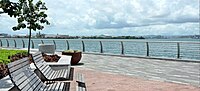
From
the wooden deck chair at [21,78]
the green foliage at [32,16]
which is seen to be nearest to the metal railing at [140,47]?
the green foliage at [32,16]

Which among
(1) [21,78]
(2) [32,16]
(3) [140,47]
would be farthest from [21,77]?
(3) [140,47]

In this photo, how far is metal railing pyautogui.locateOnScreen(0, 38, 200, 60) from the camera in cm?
1377

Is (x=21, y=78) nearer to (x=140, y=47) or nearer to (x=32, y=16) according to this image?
(x=32, y=16)

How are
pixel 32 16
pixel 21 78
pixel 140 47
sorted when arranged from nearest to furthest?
pixel 21 78, pixel 32 16, pixel 140 47

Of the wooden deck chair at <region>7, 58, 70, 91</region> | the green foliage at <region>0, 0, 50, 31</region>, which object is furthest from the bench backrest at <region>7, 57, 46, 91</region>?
the green foliage at <region>0, 0, 50, 31</region>

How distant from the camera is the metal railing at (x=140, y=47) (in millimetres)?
13773

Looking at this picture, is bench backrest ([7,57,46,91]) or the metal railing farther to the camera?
the metal railing

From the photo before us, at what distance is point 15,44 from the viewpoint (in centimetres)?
2786

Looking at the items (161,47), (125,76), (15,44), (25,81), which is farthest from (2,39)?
(25,81)

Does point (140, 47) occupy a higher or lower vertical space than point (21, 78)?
lower

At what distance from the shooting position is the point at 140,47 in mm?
15961

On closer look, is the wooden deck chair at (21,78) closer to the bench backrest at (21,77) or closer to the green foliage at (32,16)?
the bench backrest at (21,77)

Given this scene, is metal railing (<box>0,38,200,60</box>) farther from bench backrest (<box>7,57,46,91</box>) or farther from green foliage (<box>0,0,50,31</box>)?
bench backrest (<box>7,57,46,91</box>)

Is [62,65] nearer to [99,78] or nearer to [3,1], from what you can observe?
[99,78]
